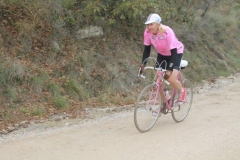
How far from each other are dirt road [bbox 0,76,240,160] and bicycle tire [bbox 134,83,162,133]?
0.47ft

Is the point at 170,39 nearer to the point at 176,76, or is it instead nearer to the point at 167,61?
the point at 167,61

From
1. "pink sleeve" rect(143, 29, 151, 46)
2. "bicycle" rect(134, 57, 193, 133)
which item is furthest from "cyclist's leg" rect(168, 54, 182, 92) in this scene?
"pink sleeve" rect(143, 29, 151, 46)

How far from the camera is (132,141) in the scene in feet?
20.0

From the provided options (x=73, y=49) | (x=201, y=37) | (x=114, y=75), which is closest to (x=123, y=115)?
(x=114, y=75)

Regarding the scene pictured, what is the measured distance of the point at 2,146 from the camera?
19.2 ft

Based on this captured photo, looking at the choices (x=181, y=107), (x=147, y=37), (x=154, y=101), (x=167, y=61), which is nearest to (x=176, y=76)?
(x=167, y=61)

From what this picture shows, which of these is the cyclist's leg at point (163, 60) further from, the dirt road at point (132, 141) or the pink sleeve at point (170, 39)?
the dirt road at point (132, 141)

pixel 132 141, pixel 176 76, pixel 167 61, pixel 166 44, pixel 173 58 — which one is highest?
pixel 166 44

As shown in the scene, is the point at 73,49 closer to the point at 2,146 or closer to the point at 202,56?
the point at 2,146

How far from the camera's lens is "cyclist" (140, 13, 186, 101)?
625 cm

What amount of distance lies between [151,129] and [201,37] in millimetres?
10247

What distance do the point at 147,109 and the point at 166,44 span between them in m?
1.21

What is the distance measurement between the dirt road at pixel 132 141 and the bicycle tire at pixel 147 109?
14cm

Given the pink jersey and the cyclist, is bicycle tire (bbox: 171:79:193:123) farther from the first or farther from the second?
the pink jersey
